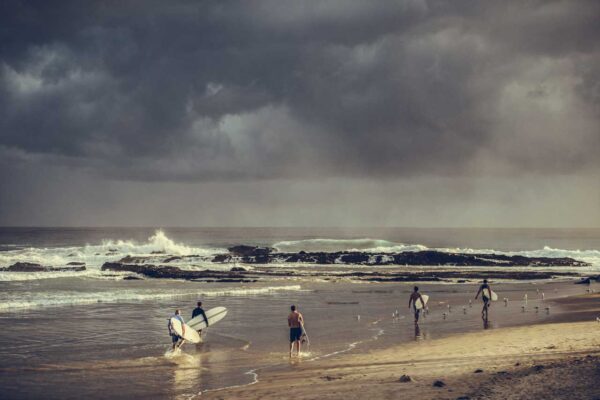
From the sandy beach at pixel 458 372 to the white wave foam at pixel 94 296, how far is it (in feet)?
62.4

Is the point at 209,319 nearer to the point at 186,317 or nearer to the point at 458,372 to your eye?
the point at 186,317

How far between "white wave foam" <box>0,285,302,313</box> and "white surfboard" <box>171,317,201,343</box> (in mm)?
13092

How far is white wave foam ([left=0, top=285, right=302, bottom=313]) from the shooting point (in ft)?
100

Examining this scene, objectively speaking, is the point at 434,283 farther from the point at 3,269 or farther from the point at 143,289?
the point at 3,269

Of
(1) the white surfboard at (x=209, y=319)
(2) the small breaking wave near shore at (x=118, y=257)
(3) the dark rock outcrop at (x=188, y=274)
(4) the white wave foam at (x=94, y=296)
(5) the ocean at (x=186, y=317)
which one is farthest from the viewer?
(2) the small breaking wave near shore at (x=118, y=257)

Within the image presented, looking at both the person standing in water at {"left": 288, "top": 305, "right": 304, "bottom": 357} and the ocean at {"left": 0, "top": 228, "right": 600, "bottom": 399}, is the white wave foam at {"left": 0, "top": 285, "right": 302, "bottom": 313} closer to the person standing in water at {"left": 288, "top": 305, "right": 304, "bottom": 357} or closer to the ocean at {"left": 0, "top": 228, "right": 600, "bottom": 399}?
the ocean at {"left": 0, "top": 228, "right": 600, "bottom": 399}

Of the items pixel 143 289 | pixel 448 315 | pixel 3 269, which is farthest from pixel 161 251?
pixel 448 315

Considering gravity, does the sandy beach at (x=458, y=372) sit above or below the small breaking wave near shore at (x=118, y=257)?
below

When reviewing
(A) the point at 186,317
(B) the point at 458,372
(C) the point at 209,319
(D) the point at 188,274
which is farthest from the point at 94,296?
(B) the point at 458,372

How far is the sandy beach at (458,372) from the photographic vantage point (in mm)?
12023

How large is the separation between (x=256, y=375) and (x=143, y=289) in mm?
25891

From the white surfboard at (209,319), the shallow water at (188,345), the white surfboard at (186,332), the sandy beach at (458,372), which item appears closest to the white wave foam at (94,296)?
the shallow water at (188,345)

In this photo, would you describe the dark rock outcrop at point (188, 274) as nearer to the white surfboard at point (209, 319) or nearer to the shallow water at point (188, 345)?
the shallow water at point (188, 345)

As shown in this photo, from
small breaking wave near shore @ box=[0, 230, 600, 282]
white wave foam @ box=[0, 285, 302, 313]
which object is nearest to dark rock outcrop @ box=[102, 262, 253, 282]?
small breaking wave near shore @ box=[0, 230, 600, 282]
